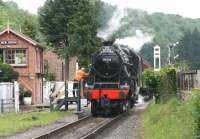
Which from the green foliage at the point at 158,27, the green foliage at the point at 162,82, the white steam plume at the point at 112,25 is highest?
the green foliage at the point at 158,27

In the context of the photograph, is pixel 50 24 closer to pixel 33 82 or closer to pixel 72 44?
pixel 72 44

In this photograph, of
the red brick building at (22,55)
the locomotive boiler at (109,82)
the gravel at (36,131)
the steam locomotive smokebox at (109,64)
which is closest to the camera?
the gravel at (36,131)

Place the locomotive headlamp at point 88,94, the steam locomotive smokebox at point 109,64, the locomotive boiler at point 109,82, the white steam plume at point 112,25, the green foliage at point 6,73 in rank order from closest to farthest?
the locomotive boiler at point 109,82, the locomotive headlamp at point 88,94, the steam locomotive smokebox at point 109,64, the green foliage at point 6,73, the white steam plume at point 112,25

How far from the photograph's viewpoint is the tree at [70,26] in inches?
1986

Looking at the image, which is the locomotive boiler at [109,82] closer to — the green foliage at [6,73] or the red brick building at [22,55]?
the green foliage at [6,73]

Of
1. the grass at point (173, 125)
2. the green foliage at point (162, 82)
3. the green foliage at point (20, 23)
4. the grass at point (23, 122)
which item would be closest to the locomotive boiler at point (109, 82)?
the grass at point (23, 122)

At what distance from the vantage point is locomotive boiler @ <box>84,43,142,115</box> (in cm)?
2781

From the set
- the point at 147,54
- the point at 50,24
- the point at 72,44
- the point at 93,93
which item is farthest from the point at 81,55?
the point at 147,54

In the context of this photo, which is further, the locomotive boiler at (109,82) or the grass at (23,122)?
the locomotive boiler at (109,82)

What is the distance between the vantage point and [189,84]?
26.6m

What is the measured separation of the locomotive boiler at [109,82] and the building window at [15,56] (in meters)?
18.6

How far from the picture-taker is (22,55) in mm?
47281

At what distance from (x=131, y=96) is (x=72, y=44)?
20.9m

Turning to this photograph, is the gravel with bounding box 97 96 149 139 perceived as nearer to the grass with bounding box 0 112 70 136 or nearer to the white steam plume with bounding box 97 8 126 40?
the grass with bounding box 0 112 70 136
